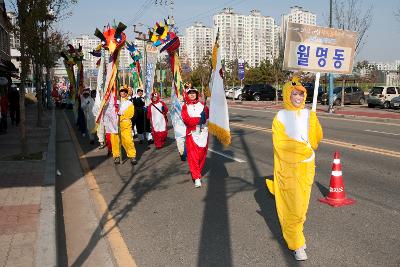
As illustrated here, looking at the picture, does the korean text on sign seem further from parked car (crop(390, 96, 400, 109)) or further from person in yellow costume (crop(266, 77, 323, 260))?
parked car (crop(390, 96, 400, 109))

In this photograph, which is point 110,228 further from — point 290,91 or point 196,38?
point 196,38

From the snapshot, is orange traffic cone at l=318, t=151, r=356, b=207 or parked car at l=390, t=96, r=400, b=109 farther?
parked car at l=390, t=96, r=400, b=109

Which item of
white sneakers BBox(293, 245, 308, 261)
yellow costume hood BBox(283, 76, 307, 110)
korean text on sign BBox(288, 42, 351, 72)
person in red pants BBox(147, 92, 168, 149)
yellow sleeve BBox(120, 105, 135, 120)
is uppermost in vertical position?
korean text on sign BBox(288, 42, 351, 72)

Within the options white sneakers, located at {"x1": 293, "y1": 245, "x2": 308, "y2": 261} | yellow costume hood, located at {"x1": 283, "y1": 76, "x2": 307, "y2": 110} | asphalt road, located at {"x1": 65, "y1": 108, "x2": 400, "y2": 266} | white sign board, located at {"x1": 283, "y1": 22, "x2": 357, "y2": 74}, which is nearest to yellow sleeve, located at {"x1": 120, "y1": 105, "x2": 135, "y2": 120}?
asphalt road, located at {"x1": 65, "y1": 108, "x2": 400, "y2": 266}

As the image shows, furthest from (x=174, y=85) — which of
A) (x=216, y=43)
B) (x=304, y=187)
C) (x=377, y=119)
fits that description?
(x=377, y=119)

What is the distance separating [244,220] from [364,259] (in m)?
1.70

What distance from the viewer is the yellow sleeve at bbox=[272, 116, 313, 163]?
15.1 feet

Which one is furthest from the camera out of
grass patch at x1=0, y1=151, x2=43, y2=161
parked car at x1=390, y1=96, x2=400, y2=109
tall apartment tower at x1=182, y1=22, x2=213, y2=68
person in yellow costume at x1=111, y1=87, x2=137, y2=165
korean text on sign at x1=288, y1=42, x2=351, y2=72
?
tall apartment tower at x1=182, y1=22, x2=213, y2=68

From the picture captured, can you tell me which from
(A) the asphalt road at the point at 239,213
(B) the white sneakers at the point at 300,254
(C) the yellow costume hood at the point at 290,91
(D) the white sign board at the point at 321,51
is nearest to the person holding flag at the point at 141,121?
(A) the asphalt road at the point at 239,213

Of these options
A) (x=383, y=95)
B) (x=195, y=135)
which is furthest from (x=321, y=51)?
(x=383, y=95)

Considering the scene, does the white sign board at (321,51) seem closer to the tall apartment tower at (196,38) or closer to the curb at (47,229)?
the curb at (47,229)

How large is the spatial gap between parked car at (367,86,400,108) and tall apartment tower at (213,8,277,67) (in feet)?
173

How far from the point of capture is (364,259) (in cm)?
439

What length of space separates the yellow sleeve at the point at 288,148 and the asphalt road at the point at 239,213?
3.14 ft
